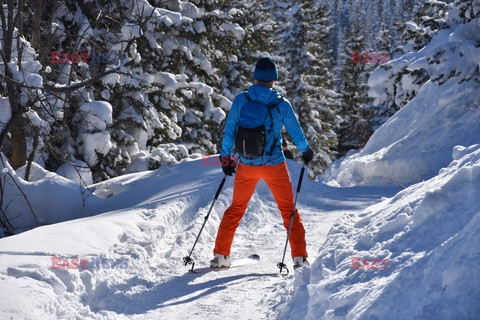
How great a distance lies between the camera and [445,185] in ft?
12.3

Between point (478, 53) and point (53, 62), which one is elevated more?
point (53, 62)

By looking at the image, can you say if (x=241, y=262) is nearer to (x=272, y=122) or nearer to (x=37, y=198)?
(x=272, y=122)

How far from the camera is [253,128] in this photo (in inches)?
207

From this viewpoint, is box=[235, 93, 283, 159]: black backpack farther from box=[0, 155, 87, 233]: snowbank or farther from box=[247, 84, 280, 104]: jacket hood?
box=[0, 155, 87, 233]: snowbank

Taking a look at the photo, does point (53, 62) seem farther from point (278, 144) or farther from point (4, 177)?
point (278, 144)

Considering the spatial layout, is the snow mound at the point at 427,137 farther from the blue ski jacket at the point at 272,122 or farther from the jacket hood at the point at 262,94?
the jacket hood at the point at 262,94

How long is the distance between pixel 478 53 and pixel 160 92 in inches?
320

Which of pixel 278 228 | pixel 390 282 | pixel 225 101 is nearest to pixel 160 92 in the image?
pixel 225 101

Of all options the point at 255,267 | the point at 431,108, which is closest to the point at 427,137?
the point at 431,108

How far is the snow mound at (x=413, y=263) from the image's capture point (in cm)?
266

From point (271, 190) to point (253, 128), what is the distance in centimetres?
83

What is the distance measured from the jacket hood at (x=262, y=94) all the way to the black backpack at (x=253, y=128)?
0.05 m

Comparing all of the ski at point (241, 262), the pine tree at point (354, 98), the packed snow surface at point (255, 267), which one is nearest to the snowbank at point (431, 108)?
the packed snow surface at point (255, 267)

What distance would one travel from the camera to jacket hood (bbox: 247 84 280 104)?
5242mm
